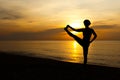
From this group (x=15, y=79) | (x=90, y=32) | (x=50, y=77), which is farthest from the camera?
(x=50, y=77)

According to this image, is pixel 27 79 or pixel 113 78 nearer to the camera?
pixel 27 79

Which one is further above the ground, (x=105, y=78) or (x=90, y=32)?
(x=90, y=32)

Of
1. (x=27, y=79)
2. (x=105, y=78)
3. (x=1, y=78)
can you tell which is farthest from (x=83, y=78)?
(x=1, y=78)

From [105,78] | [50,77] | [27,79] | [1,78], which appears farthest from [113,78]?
[1,78]

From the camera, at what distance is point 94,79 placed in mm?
9141

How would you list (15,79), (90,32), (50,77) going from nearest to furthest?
(90,32) → (15,79) → (50,77)

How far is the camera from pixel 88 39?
7992 mm

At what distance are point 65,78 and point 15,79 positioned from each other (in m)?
Answer: 2.21

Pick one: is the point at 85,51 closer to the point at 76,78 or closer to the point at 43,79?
the point at 76,78

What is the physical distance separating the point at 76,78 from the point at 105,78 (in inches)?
55.9

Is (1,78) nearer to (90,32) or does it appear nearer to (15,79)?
(15,79)

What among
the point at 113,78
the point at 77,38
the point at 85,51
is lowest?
the point at 113,78

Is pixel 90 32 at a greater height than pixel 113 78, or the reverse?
pixel 90 32

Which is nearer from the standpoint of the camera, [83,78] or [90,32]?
[90,32]
